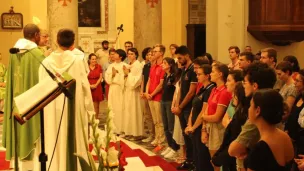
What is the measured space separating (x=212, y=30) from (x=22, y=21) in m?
6.62

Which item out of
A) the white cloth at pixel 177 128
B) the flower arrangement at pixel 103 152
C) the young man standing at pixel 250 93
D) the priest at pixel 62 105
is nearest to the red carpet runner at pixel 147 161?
the white cloth at pixel 177 128

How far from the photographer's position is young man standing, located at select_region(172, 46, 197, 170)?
7.09m

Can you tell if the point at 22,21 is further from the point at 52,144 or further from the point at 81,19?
the point at 52,144

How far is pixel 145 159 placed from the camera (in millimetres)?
8070

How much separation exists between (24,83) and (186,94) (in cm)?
215

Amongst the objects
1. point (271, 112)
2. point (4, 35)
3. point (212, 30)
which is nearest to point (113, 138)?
point (271, 112)

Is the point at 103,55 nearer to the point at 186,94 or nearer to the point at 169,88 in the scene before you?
the point at 169,88

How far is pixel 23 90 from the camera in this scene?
267 inches

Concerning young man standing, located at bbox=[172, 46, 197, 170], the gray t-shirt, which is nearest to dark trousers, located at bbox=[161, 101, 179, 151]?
young man standing, located at bbox=[172, 46, 197, 170]

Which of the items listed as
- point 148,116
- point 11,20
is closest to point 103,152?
point 148,116

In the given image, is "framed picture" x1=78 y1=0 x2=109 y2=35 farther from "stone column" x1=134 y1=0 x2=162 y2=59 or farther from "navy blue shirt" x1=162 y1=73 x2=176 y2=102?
"navy blue shirt" x1=162 y1=73 x2=176 y2=102

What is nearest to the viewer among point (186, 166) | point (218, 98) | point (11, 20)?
point (218, 98)

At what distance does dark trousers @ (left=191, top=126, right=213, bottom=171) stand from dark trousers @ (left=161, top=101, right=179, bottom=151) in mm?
1633

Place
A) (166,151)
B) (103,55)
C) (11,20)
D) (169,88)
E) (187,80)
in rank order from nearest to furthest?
(187,80) → (169,88) → (166,151) → (11,20) → (103,55)
